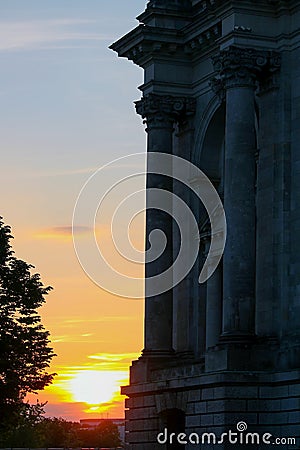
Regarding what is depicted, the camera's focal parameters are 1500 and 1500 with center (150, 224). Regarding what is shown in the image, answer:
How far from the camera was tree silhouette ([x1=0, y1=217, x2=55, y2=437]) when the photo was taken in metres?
69.6

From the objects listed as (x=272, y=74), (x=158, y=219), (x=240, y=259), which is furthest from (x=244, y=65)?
(x=158, y=219)

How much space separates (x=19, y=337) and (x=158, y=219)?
13.2m

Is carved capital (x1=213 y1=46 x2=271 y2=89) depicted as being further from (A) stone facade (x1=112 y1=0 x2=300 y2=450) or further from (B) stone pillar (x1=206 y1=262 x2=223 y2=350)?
(B) stone pillar (x1=206 y1=262 x2=223 y2=350)

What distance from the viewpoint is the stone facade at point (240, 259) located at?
50.8 m

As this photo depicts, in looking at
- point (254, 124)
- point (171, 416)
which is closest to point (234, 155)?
point (254, 124)

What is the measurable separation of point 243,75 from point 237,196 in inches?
171

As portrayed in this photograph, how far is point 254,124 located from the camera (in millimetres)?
53031

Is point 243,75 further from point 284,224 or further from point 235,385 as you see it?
point 235,385

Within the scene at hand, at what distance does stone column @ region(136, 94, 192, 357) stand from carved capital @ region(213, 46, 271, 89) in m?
7.25

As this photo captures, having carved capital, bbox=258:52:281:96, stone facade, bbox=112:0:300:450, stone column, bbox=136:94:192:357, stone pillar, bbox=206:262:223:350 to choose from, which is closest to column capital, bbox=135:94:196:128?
stone column, bbox=136:94:192:357

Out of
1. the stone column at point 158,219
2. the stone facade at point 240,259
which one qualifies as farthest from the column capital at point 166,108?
the stone facade at point 240,259

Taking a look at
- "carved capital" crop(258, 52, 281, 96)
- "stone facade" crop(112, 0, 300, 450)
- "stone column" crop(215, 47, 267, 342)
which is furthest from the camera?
"carved capital" crop(258, 52, 281, 96)

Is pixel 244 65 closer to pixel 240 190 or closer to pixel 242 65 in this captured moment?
pixel 242 65

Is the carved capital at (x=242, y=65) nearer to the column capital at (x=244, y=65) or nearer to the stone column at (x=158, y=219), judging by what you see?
the column capital at (x=244, y=65)
